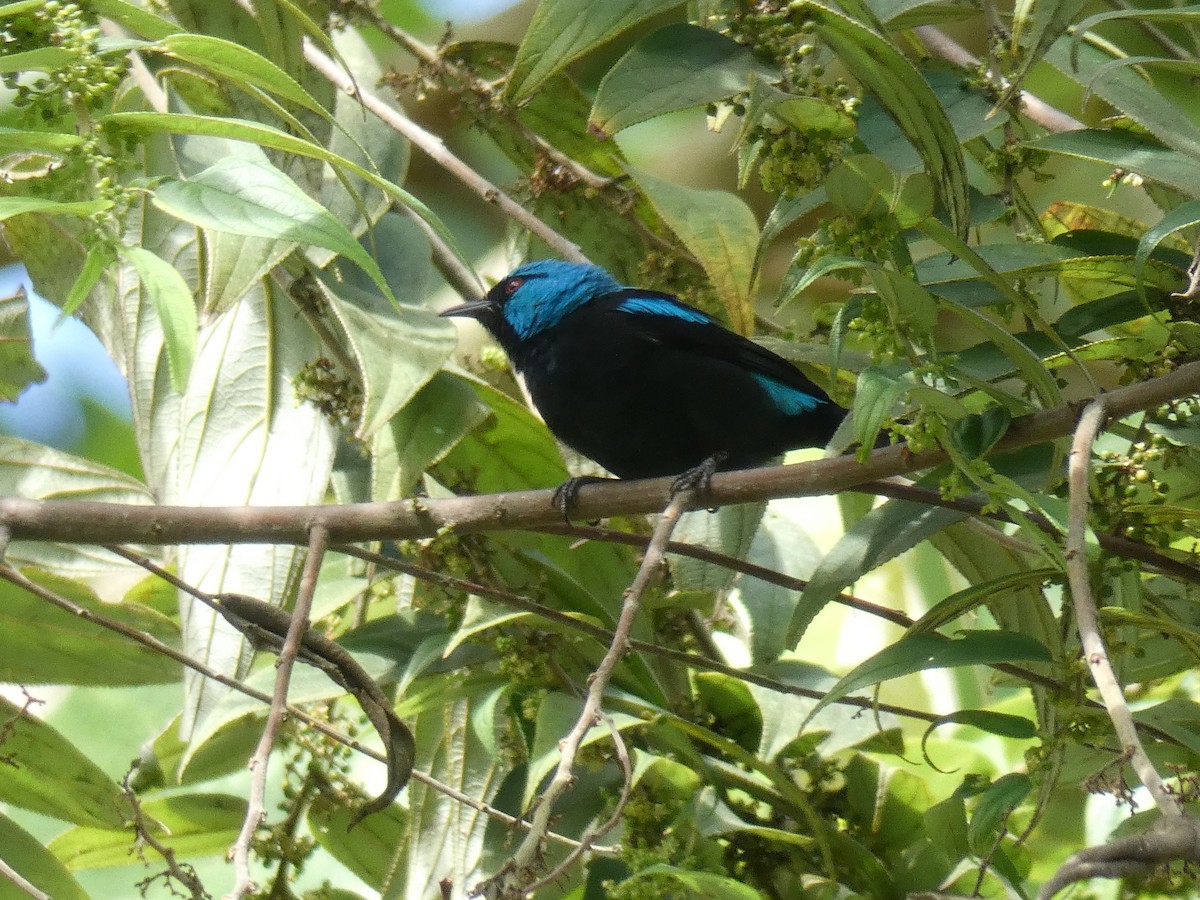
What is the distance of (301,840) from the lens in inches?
112

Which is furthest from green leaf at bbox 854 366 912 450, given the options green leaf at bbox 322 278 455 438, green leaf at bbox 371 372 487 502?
green leaf at bbox 371 372 487 502

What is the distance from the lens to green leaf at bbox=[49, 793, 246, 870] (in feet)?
10.5

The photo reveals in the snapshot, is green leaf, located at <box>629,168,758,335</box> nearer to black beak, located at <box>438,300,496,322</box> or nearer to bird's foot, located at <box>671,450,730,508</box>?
bird's foot, located at <box>671,450,730,508</box>

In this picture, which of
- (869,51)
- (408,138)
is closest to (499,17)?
(408,138)

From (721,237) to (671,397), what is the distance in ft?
2.71

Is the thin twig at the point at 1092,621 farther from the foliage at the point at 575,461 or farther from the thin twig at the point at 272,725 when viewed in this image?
the thin twig at the point at 272,725

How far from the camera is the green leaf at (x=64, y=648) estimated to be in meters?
2.72

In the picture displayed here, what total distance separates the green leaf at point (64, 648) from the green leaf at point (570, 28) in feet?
4.54

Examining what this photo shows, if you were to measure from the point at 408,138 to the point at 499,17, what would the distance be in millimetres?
2970

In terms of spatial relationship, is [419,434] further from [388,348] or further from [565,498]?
[565,498]

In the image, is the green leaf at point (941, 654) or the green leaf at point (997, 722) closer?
the green leaf at point (941, 654)

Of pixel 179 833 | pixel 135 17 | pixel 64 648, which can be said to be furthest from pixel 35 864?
pixel 135 17

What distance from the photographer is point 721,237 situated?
8.57ft

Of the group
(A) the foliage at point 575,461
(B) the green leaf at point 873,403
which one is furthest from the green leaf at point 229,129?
(B) the green leaf at point 873,403
